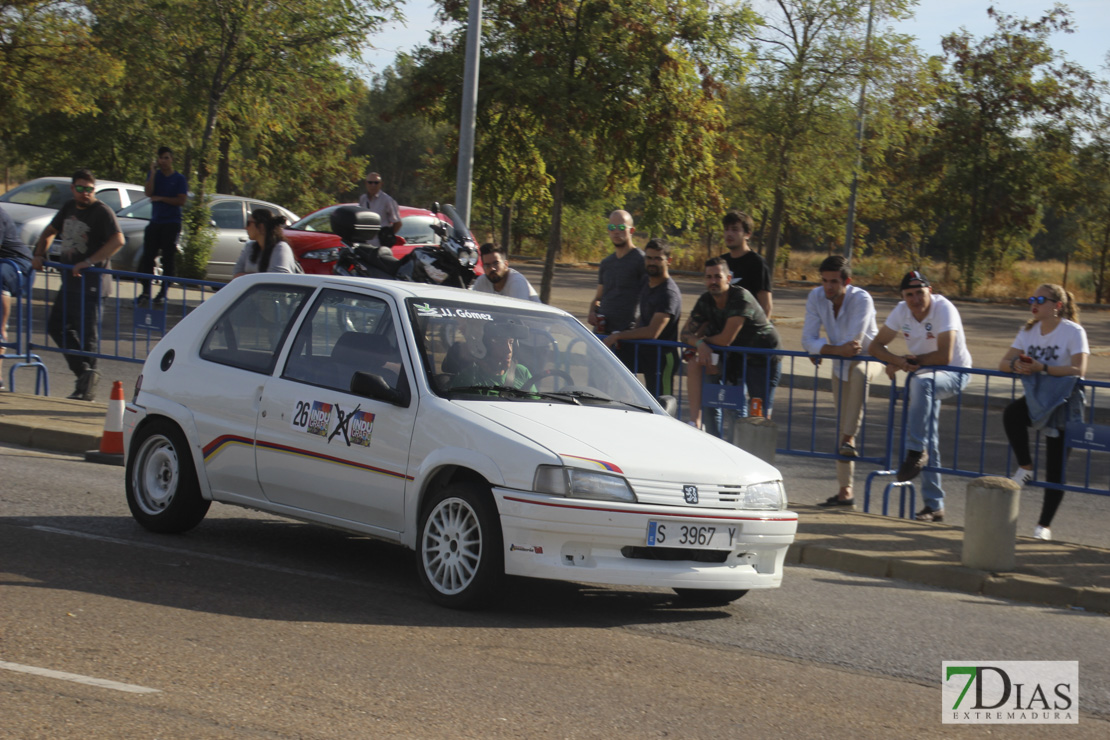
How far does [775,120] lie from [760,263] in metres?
16.8

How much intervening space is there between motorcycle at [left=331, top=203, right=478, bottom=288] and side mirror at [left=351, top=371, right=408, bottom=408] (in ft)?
16.3

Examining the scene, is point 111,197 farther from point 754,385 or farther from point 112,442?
point 754,385

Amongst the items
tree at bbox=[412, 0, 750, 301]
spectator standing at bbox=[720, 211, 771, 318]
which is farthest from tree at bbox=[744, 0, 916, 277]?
spectator standing at bbox=[720, 211, 771, 318]

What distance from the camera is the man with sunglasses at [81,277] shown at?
1296 centimetres

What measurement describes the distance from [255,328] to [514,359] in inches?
67.5

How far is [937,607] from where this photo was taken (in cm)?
750

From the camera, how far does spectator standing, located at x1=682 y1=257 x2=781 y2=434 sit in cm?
1034

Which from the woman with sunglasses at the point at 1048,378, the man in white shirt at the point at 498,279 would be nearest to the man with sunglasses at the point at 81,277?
the man in white shirt at the point at 498,279

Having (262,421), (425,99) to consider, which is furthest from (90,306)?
(425,99)

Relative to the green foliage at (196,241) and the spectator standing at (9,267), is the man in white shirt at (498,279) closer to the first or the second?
the spectator standing at (9,267)

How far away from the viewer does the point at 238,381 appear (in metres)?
7.50

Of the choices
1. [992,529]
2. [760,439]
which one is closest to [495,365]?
[760,439]

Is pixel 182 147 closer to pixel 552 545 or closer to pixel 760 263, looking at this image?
pixel 760 263

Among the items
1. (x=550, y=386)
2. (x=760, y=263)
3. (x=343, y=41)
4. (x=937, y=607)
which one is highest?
(x=343, y=41)
